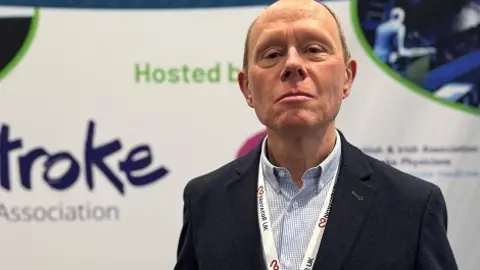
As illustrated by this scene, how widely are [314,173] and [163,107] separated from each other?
765 millimetres

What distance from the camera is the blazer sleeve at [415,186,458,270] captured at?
31.7 inches

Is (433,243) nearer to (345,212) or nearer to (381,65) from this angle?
(345,212)

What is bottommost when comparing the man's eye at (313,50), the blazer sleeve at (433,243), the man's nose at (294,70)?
the blazer sleeve at (433,243)

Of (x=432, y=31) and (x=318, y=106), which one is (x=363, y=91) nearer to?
(x=432, y=31)

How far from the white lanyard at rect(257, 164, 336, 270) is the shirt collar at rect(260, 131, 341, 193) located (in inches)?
0.7

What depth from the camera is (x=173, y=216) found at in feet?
5.13

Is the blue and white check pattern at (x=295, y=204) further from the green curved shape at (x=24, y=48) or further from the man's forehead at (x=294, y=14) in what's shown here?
the green curved shape at (x=24, y=48)

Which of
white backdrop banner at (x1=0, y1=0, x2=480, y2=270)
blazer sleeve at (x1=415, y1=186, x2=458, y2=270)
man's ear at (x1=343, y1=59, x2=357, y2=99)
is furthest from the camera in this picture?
white backdrop banner at (x1=0, y1=0, x2=480, y2=270)

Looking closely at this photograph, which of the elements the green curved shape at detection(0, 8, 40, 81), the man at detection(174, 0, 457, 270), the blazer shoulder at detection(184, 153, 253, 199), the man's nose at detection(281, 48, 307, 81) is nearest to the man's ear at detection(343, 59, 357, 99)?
the man at detection(174, 0, 457, 270)

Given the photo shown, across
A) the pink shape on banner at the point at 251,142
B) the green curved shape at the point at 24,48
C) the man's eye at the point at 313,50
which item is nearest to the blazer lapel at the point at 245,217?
the man's eye at the point at 313,50

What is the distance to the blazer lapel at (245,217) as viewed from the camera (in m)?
0.86

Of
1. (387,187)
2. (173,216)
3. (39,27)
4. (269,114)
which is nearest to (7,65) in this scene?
(39,27)

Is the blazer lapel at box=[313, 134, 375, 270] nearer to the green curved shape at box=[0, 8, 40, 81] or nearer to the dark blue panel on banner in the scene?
the dark blue panel on banner

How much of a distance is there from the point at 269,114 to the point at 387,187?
0.78 feet
